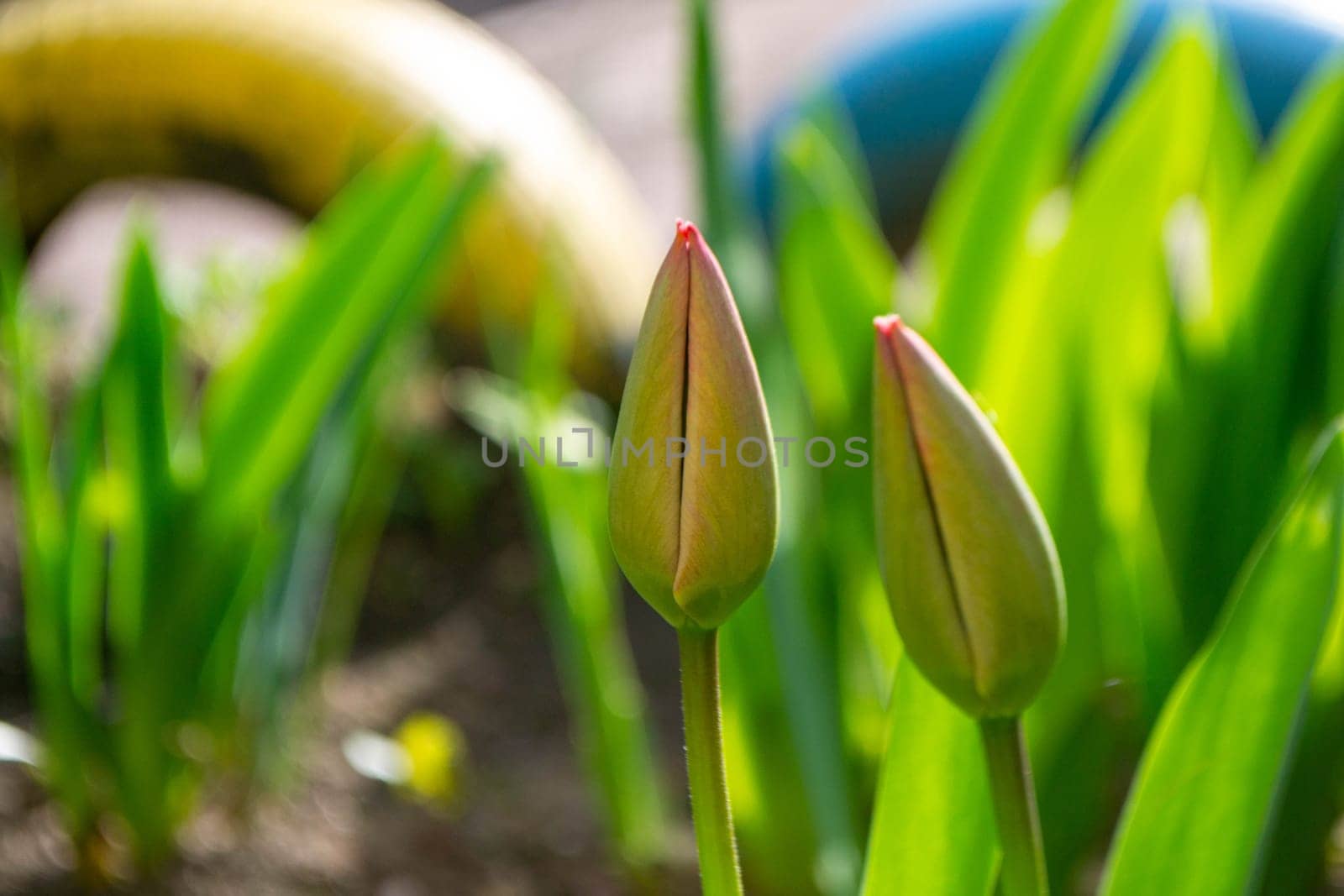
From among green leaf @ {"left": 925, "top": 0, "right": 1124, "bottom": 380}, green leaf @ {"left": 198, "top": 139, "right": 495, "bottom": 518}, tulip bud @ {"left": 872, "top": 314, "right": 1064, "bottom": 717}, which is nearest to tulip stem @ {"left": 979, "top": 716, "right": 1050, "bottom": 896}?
tulip bud @ {"left": 872, "top": 314, "right": 1064, "bottom": 717}

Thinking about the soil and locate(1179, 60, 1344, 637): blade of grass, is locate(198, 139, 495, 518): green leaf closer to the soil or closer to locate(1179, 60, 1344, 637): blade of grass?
the soil

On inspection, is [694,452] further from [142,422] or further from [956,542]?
[142,422]

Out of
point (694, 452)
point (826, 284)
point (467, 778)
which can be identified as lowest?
point (467, 778)

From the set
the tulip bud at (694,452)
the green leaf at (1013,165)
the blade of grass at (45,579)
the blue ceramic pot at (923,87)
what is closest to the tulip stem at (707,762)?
A: the tulip bud at (694,452)

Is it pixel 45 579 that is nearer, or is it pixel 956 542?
pixel 956 542

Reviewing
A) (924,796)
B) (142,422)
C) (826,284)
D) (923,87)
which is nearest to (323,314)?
(142,422)

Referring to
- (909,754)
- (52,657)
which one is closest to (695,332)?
(909,754)
